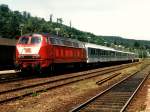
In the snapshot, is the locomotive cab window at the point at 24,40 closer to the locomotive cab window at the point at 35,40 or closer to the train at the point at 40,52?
the train at the point at 40,52

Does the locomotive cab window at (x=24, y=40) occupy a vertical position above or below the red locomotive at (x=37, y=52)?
above

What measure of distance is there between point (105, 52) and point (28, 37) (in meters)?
31.1

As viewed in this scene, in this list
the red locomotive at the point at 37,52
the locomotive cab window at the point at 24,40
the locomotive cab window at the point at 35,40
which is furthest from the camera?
the locomotive cab window at the point at 24,40

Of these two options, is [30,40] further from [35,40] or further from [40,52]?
[40,52]

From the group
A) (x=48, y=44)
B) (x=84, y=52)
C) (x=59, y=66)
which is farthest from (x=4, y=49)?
(x=48, y=44)

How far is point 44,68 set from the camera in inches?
1029

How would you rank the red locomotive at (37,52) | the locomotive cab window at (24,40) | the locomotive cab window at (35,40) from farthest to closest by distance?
the locomotive cab window at (24,40) → the locomotive cab window at (35,40) → the red locomotive at (37,52)

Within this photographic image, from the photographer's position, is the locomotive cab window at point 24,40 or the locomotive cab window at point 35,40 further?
the locomotive cab window at point 24,40

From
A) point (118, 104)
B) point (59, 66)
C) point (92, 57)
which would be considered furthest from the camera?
point (92, 57)

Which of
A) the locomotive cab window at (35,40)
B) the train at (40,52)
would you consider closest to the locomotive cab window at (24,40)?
the train at (40,52)

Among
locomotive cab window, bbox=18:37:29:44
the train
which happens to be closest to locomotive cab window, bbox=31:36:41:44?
the train

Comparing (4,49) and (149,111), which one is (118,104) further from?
(4,49)

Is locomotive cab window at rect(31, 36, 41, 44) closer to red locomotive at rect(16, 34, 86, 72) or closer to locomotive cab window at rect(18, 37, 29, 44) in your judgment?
red locomotive at rect(16, 34, 86, 72)

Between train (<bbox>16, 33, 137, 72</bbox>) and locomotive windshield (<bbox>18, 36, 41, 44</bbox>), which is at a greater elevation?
locomotive windshield (<bbox>18, 36, 41, 44</bbox>)
